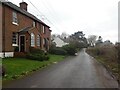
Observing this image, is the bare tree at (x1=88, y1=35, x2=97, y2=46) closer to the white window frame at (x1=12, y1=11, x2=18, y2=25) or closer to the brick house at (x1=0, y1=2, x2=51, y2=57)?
the brick house at (x1=0, y1=2, x2=51, y2=57)

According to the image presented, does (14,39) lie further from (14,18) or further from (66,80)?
(66,80)

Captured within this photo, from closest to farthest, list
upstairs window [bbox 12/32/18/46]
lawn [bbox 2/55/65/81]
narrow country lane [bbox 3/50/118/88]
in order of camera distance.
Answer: narrow country lane [bbox 3/50/118/88] < lawn [bbox 2/55/65/81] < upstairs window [bbox 12/32/18/46]

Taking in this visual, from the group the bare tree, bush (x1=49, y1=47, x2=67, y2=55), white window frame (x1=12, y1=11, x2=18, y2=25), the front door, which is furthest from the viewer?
the bare tree

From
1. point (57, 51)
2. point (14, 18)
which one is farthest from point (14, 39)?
point (57, 51)

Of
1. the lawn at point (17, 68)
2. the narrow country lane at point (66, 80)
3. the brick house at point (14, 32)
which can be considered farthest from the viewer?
the brick house at point (14, 32)

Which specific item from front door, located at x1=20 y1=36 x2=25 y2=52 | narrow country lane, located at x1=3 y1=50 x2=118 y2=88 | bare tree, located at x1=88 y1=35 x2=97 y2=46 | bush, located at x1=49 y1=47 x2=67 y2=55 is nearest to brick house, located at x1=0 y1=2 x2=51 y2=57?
front door, located at x1=20 y1=36 x2=25 y2=52

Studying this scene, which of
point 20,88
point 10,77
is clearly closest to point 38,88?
point 20,88

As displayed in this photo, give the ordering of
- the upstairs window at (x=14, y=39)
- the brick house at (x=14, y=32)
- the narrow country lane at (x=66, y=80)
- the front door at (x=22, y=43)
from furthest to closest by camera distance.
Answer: the front door at (x=22, y=43)
the upstairs window at (x=14, y=39)
the brick house at (x=14, y=32)
the narrow country lane at (x=66, y=80)

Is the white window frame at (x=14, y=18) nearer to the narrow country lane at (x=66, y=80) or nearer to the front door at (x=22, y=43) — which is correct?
the front door at (x=22, y=43)

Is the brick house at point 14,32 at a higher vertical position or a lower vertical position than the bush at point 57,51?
higher

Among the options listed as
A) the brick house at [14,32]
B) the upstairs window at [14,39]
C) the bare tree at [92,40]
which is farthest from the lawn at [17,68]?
the bare tree at [92,40]

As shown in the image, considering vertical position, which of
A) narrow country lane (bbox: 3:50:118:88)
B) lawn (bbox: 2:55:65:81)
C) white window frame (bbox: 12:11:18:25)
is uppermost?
white window frame (bbox: 12:11:18:25)

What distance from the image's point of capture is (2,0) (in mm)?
26656

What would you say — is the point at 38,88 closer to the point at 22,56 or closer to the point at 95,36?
the point at 22,56
